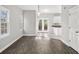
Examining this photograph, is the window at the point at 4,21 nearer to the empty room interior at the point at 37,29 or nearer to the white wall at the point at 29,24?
the empty room interior at the point at 37,29

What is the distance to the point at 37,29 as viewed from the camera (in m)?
10.8

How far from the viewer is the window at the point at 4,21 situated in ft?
16.2

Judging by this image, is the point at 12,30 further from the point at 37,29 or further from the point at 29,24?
the point at 37,29

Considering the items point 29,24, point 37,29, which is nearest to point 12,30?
point 29,24

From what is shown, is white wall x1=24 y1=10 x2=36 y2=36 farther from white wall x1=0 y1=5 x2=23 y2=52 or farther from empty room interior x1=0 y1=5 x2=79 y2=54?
white wall x1=0 y1=5 x2=23 y2=52

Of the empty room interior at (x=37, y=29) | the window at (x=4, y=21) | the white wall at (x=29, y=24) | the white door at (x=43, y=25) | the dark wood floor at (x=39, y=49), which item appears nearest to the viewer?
the dark wood floor at (x=39, y=49)

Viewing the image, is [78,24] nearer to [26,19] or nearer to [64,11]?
[64,11]

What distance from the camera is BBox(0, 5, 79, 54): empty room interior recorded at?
4.77m

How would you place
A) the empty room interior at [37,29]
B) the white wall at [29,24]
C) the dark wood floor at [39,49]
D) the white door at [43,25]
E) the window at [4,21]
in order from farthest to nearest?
the white door at [43,25] < the white wall at [29,24] < the window at [4,21] < the empty room interior at [37,29] < the dark wood floor at [39,49]

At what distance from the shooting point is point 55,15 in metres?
12.7

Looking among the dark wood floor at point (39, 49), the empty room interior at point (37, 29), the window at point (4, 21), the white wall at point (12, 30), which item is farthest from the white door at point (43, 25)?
the window at point (4, 21)

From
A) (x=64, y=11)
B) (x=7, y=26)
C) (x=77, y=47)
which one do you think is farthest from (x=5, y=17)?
(x=77, y=47)

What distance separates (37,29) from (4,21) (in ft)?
19.0

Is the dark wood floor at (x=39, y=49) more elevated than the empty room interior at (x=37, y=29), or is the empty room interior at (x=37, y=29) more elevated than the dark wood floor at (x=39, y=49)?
the empty room interior at (x=37, y=29)
